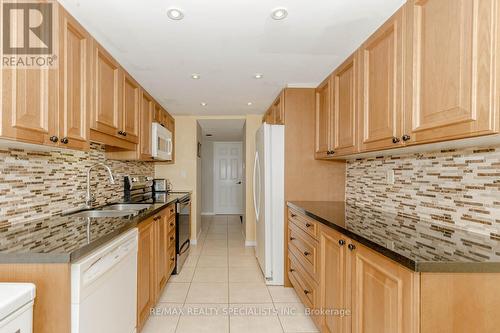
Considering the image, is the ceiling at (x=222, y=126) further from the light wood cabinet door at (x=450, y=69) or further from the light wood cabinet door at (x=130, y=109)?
the light wood cabinet door at (x=450, y=69)

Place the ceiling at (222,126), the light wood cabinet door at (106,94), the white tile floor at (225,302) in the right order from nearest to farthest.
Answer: the light wood cabinet door at (106,94), the white tile floor at (225,302), the ceiling at (222,126)

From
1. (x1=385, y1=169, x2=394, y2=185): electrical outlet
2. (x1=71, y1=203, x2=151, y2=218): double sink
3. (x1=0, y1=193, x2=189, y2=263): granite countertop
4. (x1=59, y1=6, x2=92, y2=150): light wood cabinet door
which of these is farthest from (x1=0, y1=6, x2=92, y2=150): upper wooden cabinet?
(x1=385, y1=169, x2=394, y2=185): electrical outlet

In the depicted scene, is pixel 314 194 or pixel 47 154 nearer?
pixel 47 154

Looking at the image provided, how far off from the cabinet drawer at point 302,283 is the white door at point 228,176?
182 inches

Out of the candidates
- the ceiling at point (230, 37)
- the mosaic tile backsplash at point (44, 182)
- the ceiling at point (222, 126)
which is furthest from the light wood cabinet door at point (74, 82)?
the ceiling at point (222, 126)

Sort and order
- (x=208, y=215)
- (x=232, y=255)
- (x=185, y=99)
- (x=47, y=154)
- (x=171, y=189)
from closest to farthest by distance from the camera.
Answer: (x=47, y=154)
(x=185, y=99)
(x=232, y=255)
(x=171, y=189)
(x=208, y=215)

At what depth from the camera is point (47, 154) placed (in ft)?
5.74

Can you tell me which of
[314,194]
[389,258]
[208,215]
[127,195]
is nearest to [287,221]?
[314,194]

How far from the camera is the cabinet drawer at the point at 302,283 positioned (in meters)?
1.89

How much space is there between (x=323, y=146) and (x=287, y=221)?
88 cm

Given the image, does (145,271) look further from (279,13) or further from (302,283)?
(279,13)

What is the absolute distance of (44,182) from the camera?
171cm

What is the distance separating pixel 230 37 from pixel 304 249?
1.75 m

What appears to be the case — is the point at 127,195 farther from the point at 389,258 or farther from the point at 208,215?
the point at 208,215
